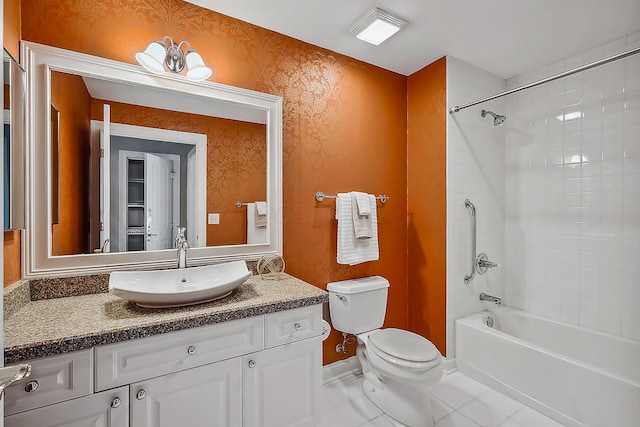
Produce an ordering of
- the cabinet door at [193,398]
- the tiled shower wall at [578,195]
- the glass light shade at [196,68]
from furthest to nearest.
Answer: the tiled shower wall at [578,195]
the glass light shade at [196,68]
the cabinet door at [193,398]

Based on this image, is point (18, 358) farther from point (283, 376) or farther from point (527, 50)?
point (527, 50)

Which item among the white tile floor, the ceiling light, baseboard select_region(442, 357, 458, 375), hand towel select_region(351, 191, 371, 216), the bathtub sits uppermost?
the ceiling light

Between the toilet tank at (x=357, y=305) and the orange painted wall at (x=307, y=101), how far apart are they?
0.15m

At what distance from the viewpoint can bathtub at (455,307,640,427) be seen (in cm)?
162

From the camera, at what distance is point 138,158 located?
1.58m

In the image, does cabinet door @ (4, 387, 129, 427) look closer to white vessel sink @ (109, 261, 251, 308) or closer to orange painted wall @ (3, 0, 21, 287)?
white vessel sink @ (109, 261, 251, 308)

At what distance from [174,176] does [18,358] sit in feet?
3.24

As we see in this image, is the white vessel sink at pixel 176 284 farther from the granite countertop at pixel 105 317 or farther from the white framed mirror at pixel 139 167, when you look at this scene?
the white framed mirror at pixel 139 167

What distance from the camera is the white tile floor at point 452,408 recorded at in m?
1.78

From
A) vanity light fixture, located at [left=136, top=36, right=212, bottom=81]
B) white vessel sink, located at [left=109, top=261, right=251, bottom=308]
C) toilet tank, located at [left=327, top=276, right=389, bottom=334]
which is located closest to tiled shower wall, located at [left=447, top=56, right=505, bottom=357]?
toilet tank, located at [left=327, top=276, right=389, bottom=334]

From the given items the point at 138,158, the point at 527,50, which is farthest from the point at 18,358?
the point at 527,50

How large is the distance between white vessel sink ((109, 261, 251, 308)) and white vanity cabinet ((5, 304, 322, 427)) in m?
0.14

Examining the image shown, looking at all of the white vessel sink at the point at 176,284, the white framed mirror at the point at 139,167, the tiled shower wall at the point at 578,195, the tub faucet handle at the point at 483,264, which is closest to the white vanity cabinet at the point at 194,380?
the white vessel sink at the point at 176,284

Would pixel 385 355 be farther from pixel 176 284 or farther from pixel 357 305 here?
pixel 176 284
